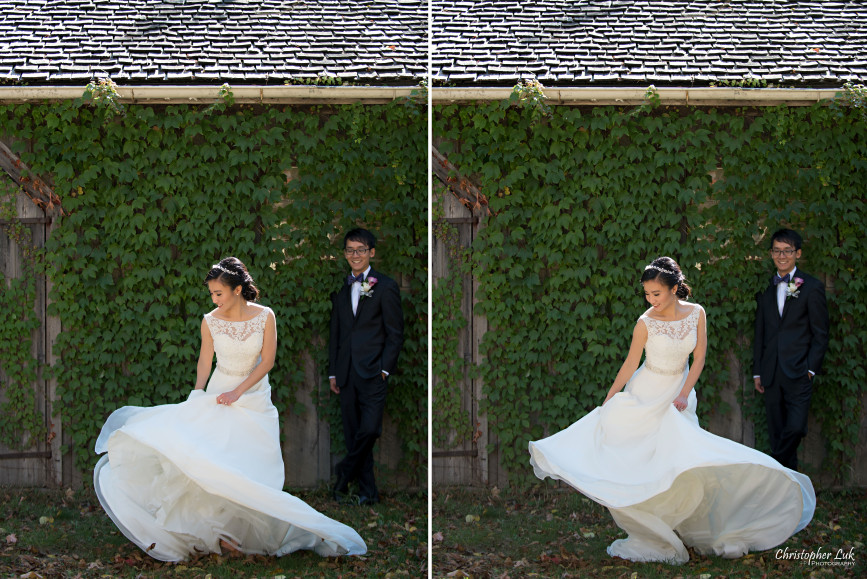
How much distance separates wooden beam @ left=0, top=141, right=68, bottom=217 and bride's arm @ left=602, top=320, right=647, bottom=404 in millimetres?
3220

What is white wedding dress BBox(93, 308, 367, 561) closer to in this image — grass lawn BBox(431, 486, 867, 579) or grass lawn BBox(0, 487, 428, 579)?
grass lawn BBox(0, 487, 428, 579)

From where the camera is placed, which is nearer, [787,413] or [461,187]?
[787,413]

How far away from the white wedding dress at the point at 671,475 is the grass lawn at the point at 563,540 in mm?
91

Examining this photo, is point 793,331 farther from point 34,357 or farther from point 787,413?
point 34,357

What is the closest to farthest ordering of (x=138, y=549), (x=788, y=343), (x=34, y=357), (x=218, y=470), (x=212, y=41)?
(x=218, y=470) → (x=788, y=343) → (x=138, y=549) → (x=34, y=357) → (x=212, y=41)

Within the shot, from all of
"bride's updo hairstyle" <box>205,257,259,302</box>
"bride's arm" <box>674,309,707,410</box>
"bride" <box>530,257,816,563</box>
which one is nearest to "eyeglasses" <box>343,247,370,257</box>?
"bride's updo hairstyle" <box>205,257,259,302</box>

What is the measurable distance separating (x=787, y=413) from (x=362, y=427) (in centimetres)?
218

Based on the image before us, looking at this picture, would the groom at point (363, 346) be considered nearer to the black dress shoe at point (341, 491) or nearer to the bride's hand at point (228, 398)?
the black dress shoe at point (341, 491)

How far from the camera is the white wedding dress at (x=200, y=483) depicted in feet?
12.2

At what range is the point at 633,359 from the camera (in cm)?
390

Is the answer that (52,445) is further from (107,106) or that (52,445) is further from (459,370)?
(459,370)

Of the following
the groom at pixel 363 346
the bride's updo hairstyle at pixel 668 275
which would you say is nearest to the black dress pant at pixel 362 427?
the groom at pixel 363 346

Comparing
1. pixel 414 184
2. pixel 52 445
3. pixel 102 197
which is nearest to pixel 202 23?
pixel 102 197

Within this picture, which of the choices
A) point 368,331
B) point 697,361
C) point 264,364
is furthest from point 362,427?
point 697,361
